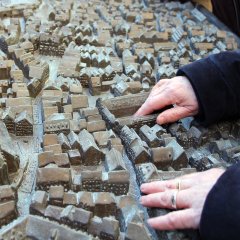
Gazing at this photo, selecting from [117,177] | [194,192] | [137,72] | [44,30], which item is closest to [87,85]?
[137,72]

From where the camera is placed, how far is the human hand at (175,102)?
2014 millimetres

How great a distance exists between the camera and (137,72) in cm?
243

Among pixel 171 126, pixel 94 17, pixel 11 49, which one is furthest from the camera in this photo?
pixel 94 17

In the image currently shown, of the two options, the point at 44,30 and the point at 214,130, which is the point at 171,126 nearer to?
the point at 214,130

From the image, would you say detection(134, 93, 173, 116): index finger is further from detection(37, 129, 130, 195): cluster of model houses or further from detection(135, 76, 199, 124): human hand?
detection(37, 129, 130, 195): cluster of model houses

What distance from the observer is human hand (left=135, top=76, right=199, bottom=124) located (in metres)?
2.01

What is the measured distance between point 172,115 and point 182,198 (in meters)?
0.67

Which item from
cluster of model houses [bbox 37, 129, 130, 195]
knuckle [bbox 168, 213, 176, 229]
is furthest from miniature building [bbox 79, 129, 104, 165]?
knuckle [bbox 168, 213, 176, 229]

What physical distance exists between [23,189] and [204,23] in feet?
7.33

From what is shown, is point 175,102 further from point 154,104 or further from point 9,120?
point 9,120

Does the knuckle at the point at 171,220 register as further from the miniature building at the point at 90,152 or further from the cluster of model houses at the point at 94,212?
the miniature building at the point at 90,152

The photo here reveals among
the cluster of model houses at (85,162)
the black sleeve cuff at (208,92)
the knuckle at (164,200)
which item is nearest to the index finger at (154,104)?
the black sleeve cuff at (208,92)

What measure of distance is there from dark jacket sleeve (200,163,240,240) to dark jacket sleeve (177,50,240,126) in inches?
27.7

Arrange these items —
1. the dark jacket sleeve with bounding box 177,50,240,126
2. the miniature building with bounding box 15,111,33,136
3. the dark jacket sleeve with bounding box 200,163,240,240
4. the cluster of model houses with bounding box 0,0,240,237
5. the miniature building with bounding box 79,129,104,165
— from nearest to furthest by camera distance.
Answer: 1. the dark jacket sleeve with bounding box 200,163,240,240
2. the cluster of model houses with bounding box 0,0,240,237
3. the miniature building with bounding box 79,129,104,165
4. the miniature building with bounding box 15,111,33,136
5. the dark jacket sleeve with bounding box 177,50,240,126
